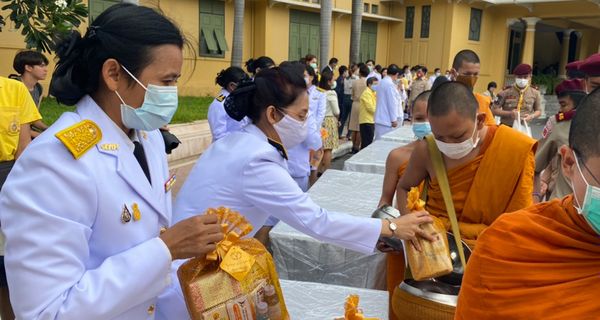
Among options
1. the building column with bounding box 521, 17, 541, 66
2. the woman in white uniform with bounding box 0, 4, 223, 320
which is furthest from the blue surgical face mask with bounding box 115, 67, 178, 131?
the building column with bounding box 521, 17, 541, 66

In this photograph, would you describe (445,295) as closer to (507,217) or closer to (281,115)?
(507,217)

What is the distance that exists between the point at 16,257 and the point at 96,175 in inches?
9.6

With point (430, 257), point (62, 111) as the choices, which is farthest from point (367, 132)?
point (430, 257)

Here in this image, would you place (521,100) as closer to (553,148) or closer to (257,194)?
(553,148)

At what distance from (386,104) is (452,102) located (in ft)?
20.8

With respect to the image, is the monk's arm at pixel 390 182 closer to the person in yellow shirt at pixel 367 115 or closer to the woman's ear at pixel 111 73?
the woman's ear at pixel 111 73

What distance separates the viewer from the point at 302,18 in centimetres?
1981

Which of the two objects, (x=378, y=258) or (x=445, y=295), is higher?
(x=445, y=295)

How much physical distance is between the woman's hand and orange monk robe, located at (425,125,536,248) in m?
1.31

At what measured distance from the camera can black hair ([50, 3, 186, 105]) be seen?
1.37m

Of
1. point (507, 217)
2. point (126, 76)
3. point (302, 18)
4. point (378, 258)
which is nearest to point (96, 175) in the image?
point (126, 76)

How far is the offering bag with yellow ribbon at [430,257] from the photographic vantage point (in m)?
1.85

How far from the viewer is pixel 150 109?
1.44m

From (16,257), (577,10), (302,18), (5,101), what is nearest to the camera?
(16,257)
